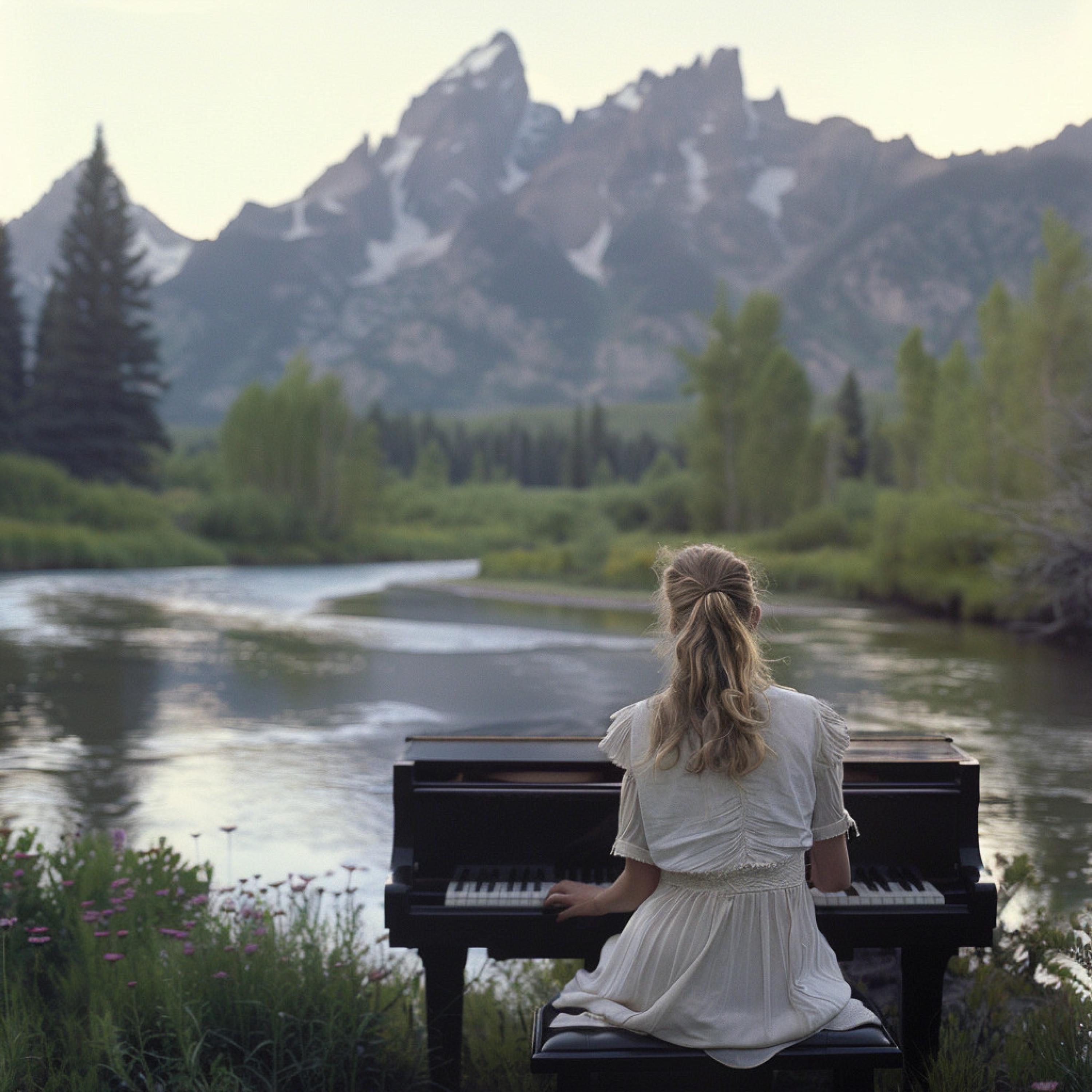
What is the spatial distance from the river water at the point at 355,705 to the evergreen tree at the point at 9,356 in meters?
25.1

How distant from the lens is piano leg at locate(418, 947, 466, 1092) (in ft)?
9.92

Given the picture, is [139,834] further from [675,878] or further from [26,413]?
[26,413]

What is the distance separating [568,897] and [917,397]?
37748 mm

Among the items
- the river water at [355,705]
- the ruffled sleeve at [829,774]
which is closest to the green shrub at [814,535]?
the river water at [355,705]

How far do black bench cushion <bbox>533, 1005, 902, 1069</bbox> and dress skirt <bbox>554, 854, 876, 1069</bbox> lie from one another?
2cm

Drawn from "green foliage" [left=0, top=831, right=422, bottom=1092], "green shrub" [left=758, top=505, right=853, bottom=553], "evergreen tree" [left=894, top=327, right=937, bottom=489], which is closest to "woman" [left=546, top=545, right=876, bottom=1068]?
"green foliage" [left=0, top=831, right=422, bottom=1092]

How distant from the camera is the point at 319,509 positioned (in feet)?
192

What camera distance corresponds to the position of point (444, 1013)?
3.09 m

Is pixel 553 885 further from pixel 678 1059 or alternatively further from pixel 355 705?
pixel 355 705

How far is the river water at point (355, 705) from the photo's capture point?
23.2ft

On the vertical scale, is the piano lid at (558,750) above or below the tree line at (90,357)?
below

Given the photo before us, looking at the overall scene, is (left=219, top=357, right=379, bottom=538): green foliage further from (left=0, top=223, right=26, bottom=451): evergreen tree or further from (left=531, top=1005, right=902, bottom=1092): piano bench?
(left=531, top=1005, right=902, bottom=1092): piano bench

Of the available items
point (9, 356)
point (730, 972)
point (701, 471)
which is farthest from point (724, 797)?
point (9, 356)

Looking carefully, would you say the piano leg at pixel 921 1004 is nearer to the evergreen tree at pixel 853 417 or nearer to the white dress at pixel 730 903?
the white dress at pixel 730 903
